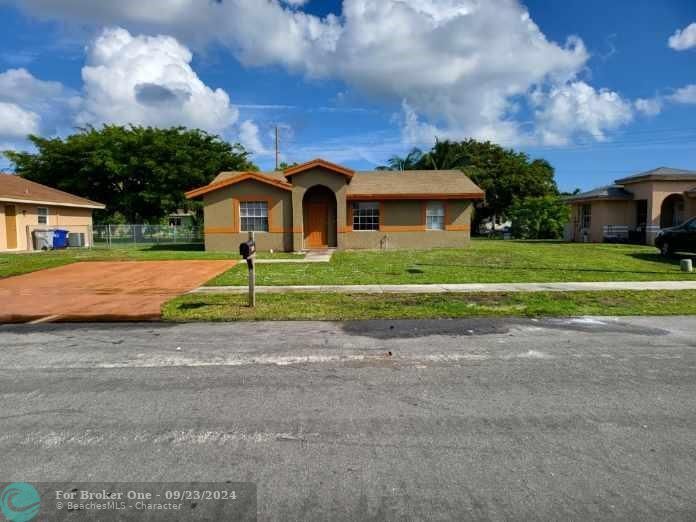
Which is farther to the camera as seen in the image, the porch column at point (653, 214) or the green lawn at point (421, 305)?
the porch column at point (653, 214)

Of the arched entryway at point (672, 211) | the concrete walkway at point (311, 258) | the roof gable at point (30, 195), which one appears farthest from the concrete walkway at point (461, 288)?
the roof gable at point (30, 195)

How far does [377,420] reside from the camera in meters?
4.03

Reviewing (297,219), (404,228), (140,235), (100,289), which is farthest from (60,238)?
(404,228)

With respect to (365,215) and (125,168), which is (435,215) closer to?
(365,215)

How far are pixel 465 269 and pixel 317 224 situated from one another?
35.2 feet

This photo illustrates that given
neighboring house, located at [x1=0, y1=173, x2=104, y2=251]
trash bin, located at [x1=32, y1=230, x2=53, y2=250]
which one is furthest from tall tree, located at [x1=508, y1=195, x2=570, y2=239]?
trash bin, located at [x1=32, y1=230, x2=53, y2=250]

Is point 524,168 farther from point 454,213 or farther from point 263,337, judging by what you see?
point 263,337

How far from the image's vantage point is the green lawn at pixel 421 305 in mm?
8359

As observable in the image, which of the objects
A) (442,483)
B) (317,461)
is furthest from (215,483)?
(442,483)

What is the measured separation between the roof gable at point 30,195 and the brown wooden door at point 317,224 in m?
14.9

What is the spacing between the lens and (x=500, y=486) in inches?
119

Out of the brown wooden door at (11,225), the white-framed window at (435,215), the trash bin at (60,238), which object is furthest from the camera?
the trash bin at (60,238)

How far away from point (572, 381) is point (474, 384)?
1085mm

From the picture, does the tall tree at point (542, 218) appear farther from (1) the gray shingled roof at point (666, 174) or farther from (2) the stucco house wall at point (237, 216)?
(2) the stucco house wall at point (237, 216)
